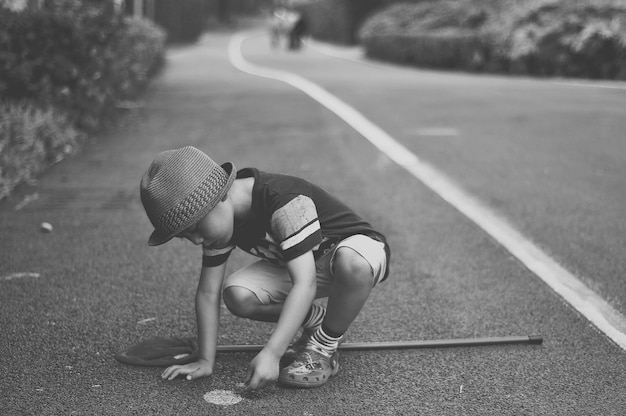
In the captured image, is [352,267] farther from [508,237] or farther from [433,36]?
[433,36]

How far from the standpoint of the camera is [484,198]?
20.3ft

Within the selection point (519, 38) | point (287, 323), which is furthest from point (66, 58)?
point (519, 38)

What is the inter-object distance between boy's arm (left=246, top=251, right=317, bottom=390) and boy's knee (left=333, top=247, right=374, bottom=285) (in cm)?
14

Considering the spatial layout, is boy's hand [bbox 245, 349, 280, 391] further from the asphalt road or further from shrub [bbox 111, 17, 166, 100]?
shrub [bbox 111, 17, 166, 100]

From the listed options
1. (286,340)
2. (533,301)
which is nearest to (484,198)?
(533,301)

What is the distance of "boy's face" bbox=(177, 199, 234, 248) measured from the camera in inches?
113

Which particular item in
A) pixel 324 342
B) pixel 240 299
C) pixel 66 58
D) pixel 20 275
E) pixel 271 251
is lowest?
pixel 20 275

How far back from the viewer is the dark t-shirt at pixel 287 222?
9.85 ft

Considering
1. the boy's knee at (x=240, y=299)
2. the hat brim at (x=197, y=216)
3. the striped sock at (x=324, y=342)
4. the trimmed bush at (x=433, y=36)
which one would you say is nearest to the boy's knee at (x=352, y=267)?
the striped sock at (x=324, y=342)

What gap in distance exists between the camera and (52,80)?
788 cm

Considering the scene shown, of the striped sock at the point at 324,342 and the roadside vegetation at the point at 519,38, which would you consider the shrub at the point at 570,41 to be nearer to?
the roadside vegetation at the point at 519,38

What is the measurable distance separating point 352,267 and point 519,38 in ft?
52.5

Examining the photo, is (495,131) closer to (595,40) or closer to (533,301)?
(533,301)

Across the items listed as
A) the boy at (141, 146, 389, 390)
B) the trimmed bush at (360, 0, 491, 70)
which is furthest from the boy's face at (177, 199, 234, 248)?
the trimmed bush at (360, 0, 491, 70)
